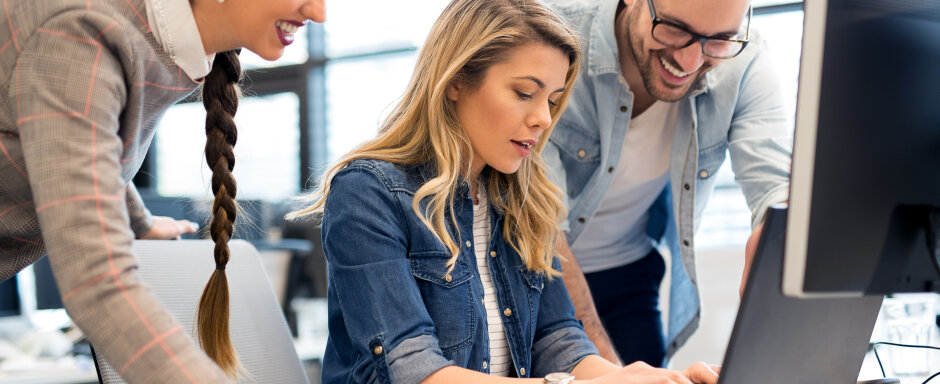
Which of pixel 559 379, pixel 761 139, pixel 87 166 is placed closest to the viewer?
pixel 87 166

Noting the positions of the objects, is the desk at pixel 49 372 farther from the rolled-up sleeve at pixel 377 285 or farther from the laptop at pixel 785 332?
the laptop at pixel 785 332

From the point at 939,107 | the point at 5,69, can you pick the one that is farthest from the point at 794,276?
the point at 5,69

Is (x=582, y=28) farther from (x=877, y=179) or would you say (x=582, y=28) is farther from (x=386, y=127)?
(x=877, y=179)

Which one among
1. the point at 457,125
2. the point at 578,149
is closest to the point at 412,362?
the point at 457,125

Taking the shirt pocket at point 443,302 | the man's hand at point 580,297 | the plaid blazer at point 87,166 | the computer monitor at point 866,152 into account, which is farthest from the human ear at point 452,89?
the computer monitor at point 866,152

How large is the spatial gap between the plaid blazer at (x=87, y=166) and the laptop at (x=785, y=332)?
529 mm

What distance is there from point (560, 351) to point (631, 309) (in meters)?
0.55

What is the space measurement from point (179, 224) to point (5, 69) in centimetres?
62

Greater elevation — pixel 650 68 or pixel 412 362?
pixel 650 68

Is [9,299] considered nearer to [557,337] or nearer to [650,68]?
[557,337]

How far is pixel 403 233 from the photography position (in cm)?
120

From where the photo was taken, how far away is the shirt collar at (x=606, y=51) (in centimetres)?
168

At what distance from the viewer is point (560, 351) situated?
135 centimetres

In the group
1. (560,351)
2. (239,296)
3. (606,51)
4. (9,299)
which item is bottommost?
(9,299)
